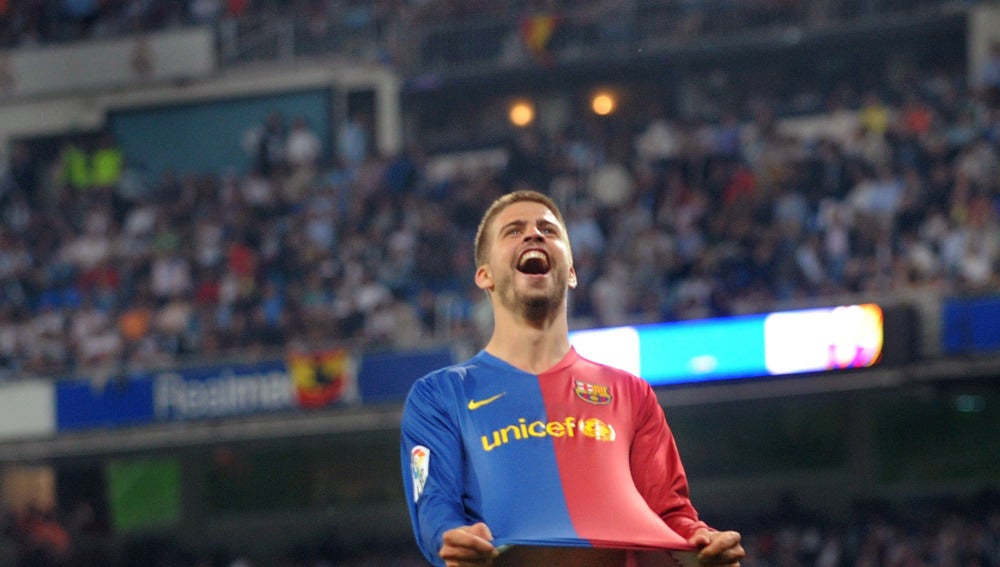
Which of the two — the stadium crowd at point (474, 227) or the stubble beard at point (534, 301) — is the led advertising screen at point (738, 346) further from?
the stubble beard at point (534, 301)

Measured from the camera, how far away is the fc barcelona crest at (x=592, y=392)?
3.84 metres

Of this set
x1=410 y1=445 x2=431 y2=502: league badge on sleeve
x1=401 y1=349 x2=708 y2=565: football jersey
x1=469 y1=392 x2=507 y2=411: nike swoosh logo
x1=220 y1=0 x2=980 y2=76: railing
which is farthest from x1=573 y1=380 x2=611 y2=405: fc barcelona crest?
x1=220 y1=0 x2=980 y2=76: railing

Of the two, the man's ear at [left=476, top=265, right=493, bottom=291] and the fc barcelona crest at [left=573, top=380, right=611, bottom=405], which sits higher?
the man's ear at [left=476, top=265, right=493, bottom=291]

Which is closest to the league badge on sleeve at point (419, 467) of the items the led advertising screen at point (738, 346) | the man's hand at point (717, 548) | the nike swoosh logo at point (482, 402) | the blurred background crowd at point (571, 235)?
the nike swoosh logo at point (482, 402)

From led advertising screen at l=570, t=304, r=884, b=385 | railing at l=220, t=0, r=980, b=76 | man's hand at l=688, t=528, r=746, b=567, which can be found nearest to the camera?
man's hand at l=688, t=528, r=746, b=567

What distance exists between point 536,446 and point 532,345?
0.31m

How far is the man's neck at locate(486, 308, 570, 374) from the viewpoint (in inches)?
154

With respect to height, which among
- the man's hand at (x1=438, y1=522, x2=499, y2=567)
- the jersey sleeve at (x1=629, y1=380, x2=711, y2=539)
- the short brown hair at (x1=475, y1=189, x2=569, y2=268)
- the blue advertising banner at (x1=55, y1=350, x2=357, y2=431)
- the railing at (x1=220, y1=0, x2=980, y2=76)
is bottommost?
the blue advertising banner at (x1=55, y1=350, x2=357, y2=431)

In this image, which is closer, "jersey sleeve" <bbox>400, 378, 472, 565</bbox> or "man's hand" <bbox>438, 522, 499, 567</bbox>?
"man's hand" <bbox>438, 522, 499, 567</bbox>

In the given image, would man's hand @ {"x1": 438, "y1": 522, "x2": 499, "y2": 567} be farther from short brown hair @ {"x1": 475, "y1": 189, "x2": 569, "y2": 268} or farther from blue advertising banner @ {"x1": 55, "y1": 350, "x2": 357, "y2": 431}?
blue advertising banner @ {"x1": 55, "y1": 350, "x2": 357, "y2": 431}

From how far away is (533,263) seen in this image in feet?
12.6

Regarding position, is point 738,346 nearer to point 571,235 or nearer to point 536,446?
point 571,235

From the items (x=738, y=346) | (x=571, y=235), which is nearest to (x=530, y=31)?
(x=571, y=235)

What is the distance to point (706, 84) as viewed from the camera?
82.7ft
